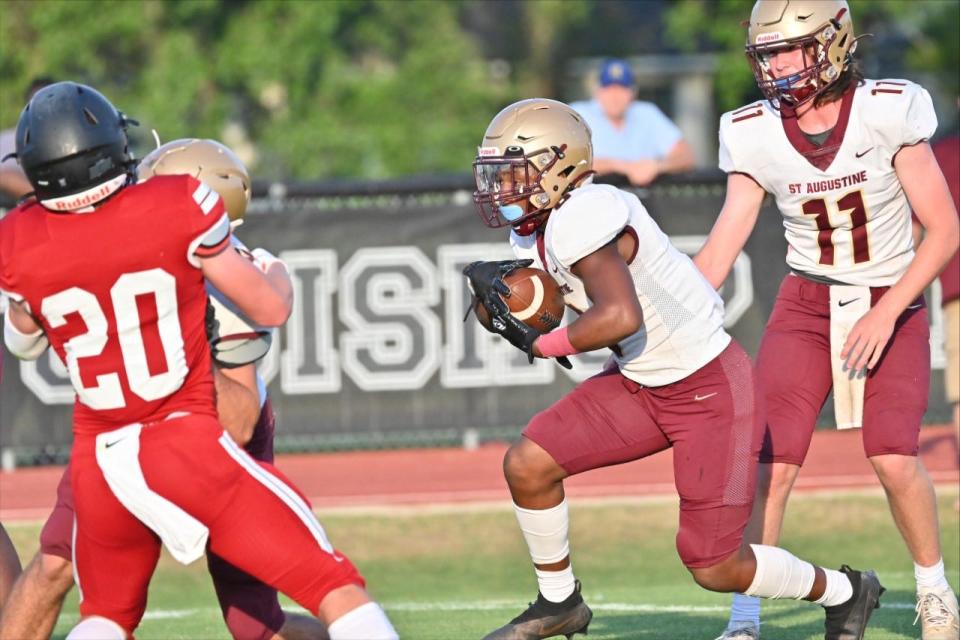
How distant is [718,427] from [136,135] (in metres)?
17.3

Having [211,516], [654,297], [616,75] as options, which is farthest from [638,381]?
[616,75]

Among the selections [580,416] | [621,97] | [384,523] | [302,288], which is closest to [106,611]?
[580,416]

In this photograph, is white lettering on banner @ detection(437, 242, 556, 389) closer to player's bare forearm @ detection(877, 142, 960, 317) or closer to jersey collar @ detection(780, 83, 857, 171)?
jersey collar @ detection(780, 83, 857, 171)

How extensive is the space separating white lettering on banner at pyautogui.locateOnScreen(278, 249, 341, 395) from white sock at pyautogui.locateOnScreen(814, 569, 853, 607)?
569 cm

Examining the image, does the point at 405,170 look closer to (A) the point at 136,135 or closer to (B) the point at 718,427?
(A) the point at 136,135

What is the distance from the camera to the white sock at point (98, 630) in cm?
422

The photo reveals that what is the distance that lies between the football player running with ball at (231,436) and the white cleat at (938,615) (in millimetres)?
2096

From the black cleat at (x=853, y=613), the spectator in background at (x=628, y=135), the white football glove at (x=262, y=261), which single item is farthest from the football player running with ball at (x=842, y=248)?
the spectator in background at (x=628, y=135)

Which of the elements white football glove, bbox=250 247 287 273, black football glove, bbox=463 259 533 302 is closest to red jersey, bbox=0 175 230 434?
white football glove, bbox=250 247 287 273

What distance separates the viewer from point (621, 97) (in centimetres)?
1088

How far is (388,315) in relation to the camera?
10.6m

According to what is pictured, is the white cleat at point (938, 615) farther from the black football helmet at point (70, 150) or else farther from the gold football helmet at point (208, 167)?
the black football helmet at point (70, 150)

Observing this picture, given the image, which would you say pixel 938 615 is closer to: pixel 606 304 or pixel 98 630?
pixel 606 304

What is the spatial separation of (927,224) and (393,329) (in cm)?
555
